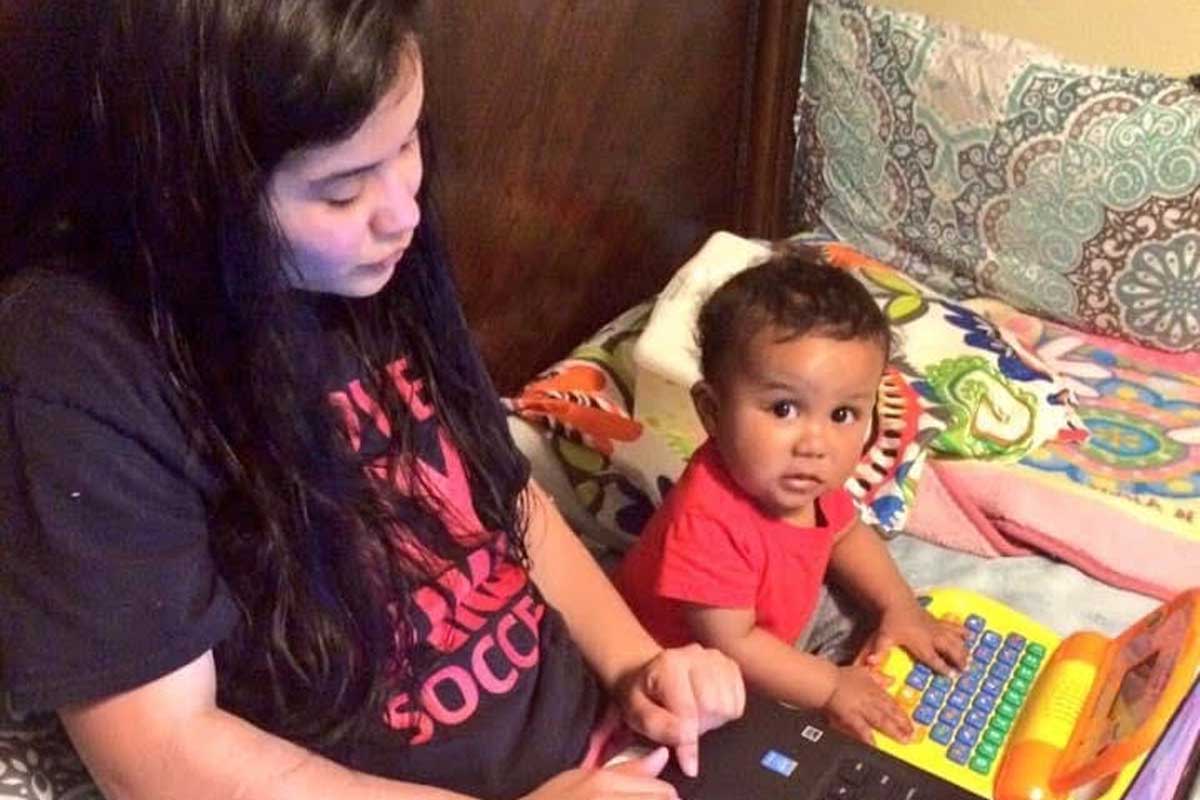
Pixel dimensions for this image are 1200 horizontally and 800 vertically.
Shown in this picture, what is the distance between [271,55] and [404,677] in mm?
371

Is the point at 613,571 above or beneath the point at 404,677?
beneath

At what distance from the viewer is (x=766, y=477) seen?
1.08 metres

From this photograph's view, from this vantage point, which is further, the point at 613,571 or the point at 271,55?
the point at 613,571

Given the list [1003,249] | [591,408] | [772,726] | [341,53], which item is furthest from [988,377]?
[341,53]

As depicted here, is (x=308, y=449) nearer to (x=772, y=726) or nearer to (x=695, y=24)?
(x=772, y=726)

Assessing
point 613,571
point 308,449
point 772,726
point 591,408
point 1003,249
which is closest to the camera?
point 308,449

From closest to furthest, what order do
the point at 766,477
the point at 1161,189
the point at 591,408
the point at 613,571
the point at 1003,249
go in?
the point at 766,477 → the point at 613,571 → the point at 591,408 → the point at 1161,189 → the point at 1003,249

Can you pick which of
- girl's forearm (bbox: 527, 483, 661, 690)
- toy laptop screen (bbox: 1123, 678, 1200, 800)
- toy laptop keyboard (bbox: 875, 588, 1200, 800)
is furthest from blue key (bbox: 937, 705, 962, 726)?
girl's forearm (bbox: 527, 483, 661, 690)

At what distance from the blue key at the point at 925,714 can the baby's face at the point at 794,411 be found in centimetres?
18

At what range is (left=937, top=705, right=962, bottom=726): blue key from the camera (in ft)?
3.51

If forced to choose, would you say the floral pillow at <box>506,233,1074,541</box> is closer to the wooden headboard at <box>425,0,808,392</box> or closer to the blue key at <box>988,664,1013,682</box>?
the wooden headboard at <box>425,0,808,392</box>

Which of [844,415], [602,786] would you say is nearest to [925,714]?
[844,415]

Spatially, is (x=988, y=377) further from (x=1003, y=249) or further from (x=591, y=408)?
(x=591, y=408)

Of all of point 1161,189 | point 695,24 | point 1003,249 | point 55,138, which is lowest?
point 1003,249
